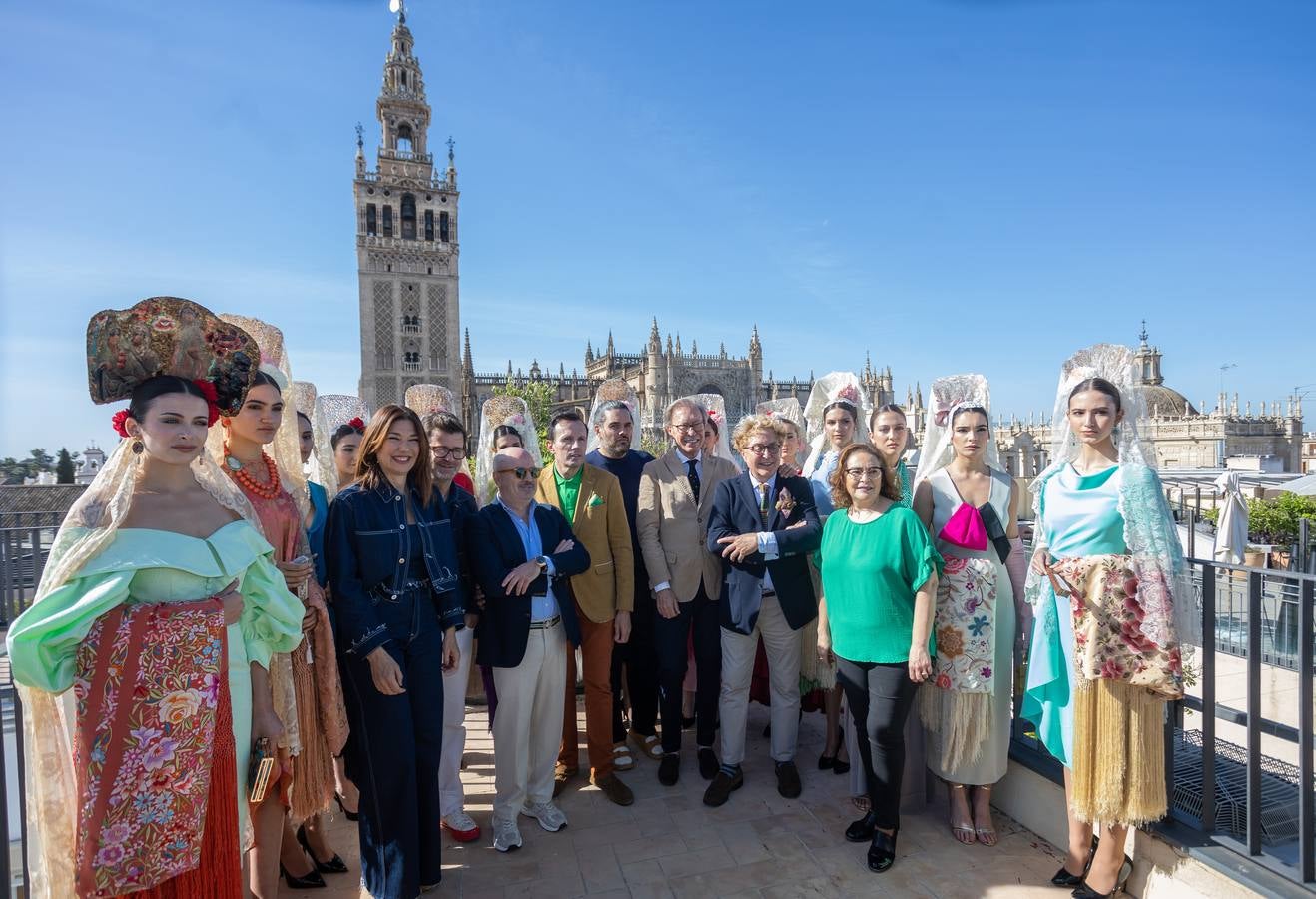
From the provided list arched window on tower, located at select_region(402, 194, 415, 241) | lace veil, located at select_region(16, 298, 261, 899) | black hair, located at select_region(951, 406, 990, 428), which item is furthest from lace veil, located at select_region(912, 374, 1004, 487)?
arched window on tower, located at select_region(402, 194, 415, 241)

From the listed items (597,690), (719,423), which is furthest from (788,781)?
(719,423)

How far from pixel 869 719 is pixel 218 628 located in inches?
111

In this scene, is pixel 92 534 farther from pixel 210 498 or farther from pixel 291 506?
pixel 291 506

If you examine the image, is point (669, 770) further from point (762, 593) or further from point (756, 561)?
point (756, 561)

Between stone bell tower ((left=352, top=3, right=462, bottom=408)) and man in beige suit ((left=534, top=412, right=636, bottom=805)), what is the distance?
41440mm

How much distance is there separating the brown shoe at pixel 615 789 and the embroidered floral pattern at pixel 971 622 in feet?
6.14

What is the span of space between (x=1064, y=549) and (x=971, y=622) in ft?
1.95

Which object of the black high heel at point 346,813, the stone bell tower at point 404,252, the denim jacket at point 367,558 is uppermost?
the stone bell tower at point 404,252

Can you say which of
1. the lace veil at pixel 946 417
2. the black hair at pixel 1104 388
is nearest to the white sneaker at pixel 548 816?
the lace veil at pixel 946 417

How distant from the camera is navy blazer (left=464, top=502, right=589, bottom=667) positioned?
134 inches

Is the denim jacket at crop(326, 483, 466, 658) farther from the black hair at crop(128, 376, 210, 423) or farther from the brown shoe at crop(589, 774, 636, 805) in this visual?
the brown shoe at crop(589, 774, 636, 805)

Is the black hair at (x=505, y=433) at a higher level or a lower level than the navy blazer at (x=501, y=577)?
higher

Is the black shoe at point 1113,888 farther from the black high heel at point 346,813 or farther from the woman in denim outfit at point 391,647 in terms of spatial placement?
the black high heel at point 346,813

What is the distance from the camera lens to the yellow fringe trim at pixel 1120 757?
108 inches
